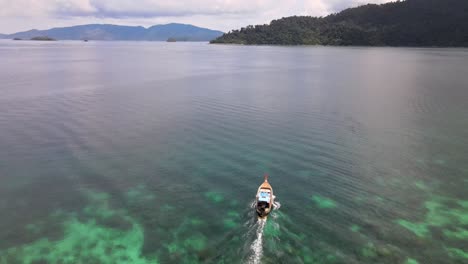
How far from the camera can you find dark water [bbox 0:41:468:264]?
20500 millimetres

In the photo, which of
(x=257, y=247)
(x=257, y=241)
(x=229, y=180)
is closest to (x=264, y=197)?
(x=257, y=241)

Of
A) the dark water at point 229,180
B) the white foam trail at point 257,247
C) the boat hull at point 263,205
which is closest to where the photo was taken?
the white foam trail at point 257,247

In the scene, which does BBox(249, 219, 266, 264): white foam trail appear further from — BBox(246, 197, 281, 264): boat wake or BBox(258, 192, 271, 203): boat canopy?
BBox(258, 192, 271, 203): boat canopy

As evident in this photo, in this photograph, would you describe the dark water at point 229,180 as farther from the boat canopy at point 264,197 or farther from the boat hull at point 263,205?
the boat canopy at point 264,197

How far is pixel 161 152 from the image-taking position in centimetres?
3550

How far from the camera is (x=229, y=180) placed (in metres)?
Answer: 29.3

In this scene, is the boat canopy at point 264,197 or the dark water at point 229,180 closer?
the dark water at point 229,180

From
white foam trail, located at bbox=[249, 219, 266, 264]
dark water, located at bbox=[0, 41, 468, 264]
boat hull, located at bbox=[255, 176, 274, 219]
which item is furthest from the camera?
boat hull, located at bbox=[255, 176, 274, 219]

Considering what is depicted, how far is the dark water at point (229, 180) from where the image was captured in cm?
2050

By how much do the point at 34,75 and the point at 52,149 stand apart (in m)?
66.3

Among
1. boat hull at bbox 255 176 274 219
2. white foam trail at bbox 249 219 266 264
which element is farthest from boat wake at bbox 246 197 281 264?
boat hull at bbox 255 176 274 219

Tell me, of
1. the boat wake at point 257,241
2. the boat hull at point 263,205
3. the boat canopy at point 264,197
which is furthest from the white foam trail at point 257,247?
the boat canopy at point 264,197

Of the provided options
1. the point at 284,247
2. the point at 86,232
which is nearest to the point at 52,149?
the point at 86,232

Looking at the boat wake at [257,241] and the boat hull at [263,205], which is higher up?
Answer: the boat hull at [263,205]
